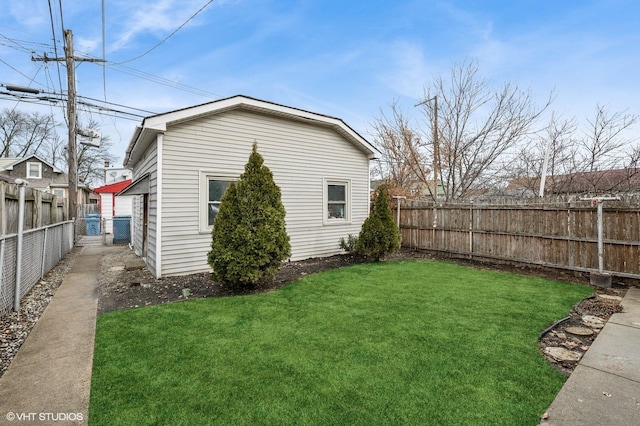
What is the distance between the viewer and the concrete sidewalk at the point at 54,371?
2305 millimetres

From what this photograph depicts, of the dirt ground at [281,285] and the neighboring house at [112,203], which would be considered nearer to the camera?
the dirt ground at [281,285]

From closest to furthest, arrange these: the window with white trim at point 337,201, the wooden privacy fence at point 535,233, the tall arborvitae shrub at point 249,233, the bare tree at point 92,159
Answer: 1. the tall arborvitae shrub at point 249,233
2. the wooden privacy fence at point 535,233
3. the window with white trim at point 337,201
4. the bare tree at point 92,159

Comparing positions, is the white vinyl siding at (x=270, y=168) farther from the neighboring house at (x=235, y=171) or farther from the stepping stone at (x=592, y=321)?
the stepping stone at (x=592, y=321)

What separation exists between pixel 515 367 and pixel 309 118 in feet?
23.2

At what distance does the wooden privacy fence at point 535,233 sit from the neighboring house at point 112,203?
62.2 ft

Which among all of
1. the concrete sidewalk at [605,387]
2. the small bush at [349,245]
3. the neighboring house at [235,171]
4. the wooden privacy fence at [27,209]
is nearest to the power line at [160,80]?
the neighboring house at [235,171]

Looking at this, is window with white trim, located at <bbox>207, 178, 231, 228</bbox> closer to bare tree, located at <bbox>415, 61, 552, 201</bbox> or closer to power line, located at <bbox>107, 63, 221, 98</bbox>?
bare tree, located at <bbox>415, 61, 552, 201</bbox>

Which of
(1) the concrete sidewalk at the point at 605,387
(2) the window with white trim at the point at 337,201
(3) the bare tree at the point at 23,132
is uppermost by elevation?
(3) the bare tree at the point at 23,132

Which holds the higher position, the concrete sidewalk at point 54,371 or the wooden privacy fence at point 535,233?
the wooden privacy fence at point 535,233

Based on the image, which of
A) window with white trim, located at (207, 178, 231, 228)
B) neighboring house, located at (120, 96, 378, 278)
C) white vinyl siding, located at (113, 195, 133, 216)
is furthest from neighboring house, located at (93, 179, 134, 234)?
window with white trim, located at (207, 178, 231, 228)

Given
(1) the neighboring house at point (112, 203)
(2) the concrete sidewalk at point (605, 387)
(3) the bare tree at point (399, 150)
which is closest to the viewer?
(2) the concrete sidewalk at point (605, 387)

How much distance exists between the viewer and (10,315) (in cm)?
430

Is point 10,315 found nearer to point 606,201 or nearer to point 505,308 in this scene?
point 505,308

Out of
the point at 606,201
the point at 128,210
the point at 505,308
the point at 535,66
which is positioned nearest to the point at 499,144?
the point at 535,66
